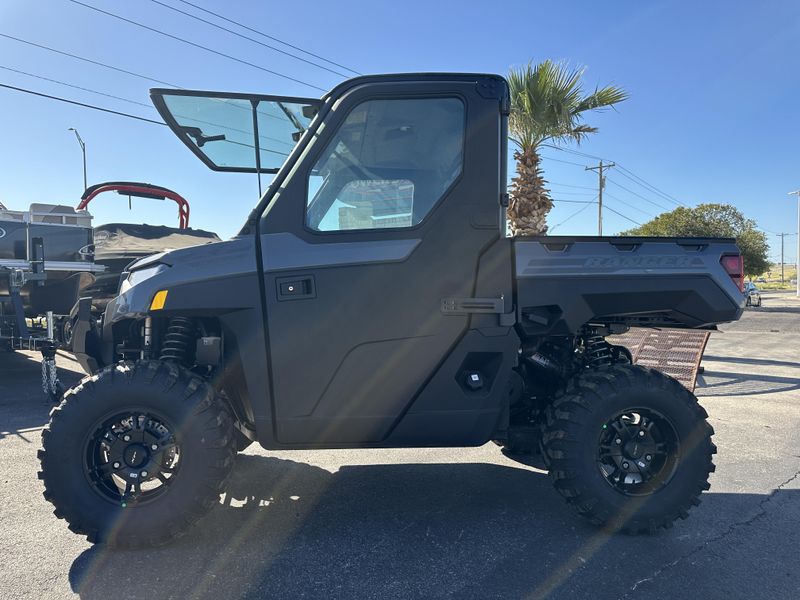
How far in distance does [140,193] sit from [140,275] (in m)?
5.15

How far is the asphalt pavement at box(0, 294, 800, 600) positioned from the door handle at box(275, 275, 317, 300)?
146cm

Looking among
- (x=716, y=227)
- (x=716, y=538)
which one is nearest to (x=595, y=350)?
(x=716, y=538)

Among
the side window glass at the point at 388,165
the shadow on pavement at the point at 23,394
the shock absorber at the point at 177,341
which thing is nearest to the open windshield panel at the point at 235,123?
the side window glass at the point at 388,165

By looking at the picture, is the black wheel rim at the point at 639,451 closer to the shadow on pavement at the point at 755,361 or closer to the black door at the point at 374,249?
the black door at the point at 374,249

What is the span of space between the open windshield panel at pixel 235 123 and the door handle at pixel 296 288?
81cm

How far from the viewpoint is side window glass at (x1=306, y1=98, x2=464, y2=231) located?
2.98 m

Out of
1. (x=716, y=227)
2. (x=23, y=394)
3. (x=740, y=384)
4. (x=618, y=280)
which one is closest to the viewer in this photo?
(x=618, y=280)

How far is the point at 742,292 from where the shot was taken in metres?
3.25

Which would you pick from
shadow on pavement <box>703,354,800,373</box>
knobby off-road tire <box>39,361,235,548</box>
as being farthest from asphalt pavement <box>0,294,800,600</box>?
shadow on pavement <box>703,354,800,373</box>

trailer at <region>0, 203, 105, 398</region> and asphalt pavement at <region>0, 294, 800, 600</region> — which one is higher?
trailer at <region>0, 203, 105, 398</region>

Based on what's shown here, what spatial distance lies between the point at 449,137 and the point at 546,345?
64.7 inches

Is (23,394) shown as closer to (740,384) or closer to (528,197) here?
(528,197)

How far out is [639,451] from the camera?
10.6 ft

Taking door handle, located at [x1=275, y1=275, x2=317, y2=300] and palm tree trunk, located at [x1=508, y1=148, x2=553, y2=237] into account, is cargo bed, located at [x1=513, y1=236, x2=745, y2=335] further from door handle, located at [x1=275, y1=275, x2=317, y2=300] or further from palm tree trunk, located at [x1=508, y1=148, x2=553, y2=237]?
palm tree trunk, located at [x1=508, y1=148, x2=553, y2=237]
